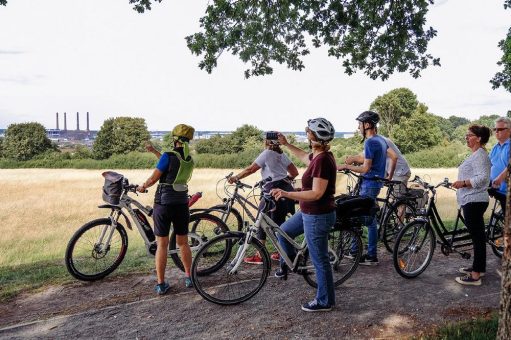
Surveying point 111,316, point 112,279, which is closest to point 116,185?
point 112,279

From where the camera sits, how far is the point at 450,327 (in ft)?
13.2

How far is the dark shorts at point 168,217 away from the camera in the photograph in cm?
487

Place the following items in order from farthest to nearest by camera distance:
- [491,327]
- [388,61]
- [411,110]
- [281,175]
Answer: [411,110], [388,61], [281,175], [491,327]

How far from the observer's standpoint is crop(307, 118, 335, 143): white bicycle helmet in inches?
162

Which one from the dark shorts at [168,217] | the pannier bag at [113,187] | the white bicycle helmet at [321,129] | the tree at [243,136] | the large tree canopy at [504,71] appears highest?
the large tree canopy at [504,71]

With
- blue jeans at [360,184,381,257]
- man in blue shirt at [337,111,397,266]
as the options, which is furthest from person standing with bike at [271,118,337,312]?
blue jeans at [360,184,381,257]

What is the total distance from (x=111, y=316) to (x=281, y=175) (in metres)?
2.96

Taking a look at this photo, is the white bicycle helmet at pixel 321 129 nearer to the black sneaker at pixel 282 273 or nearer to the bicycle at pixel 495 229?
the black sneaker at pixel 282 273

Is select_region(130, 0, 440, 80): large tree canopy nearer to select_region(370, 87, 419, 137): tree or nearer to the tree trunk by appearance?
the tree trunk

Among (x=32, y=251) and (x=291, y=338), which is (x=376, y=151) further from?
(x=32, y=251)

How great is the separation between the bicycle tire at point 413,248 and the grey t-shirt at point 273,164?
187 cm

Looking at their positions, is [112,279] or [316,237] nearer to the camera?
[316,237]

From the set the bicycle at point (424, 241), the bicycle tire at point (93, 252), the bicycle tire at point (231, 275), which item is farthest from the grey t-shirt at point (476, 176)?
the bicycle tire at point (93, 252)

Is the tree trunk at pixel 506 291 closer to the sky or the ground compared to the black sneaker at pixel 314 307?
closer to the sky
